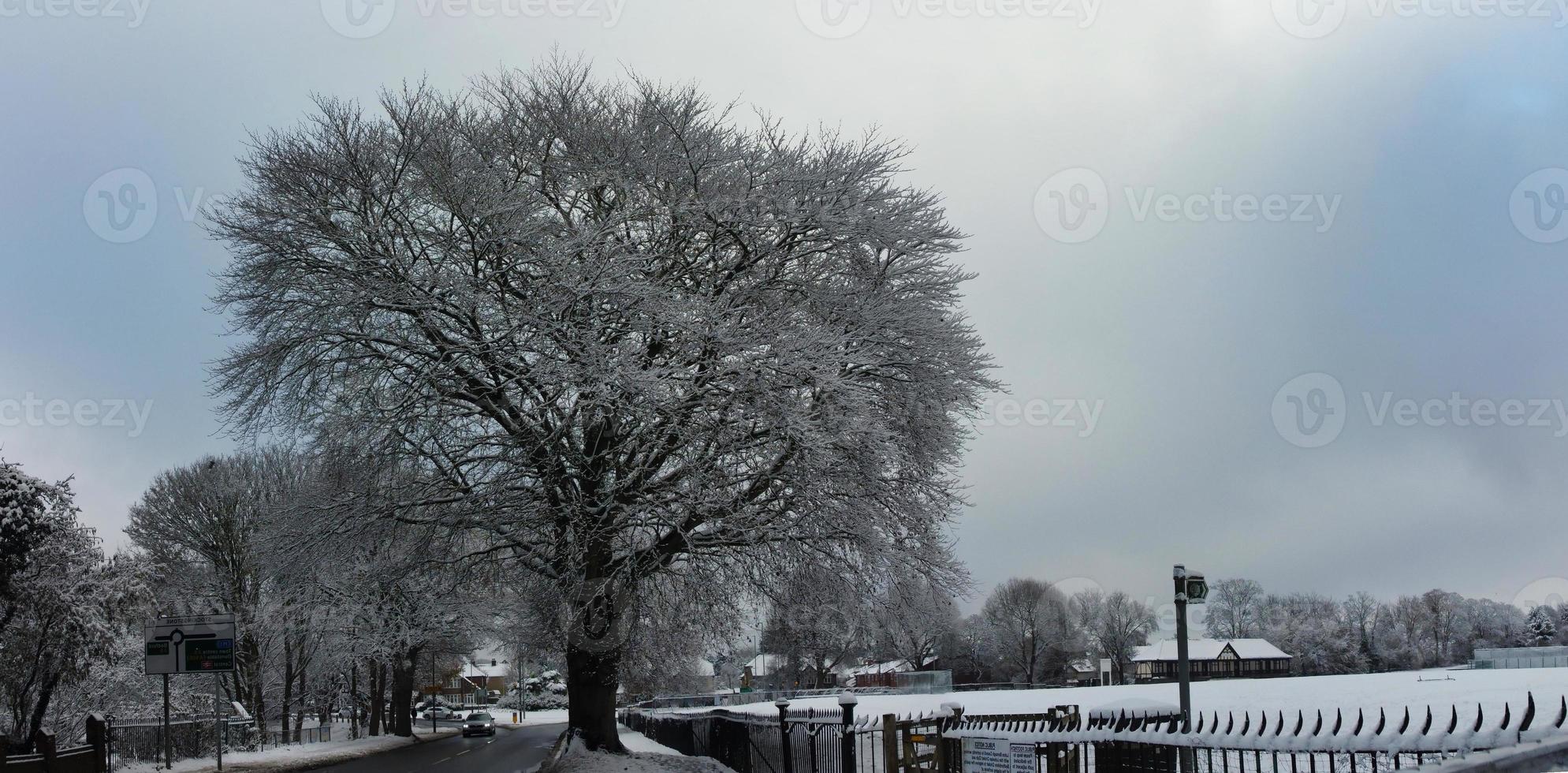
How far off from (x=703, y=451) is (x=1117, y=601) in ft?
360

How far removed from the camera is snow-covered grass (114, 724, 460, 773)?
85.8 ft

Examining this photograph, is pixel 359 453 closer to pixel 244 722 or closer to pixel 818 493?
pixel 818 493

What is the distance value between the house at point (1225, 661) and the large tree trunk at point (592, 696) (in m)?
91.7

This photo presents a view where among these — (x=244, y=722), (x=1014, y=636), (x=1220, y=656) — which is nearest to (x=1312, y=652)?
(x=1220, y=656)

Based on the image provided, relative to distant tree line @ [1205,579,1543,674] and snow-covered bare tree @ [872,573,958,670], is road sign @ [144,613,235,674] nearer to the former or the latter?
snow-covered bare tree @ [872,573,958,670]

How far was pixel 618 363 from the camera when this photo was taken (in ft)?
51.7

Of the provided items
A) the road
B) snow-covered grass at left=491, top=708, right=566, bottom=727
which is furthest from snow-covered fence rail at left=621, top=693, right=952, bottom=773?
snow-covered grass at left=491, top=708, right=566, bottom=727

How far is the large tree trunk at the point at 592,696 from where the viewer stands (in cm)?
2070

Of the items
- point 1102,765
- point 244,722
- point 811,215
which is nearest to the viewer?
point 1102,765

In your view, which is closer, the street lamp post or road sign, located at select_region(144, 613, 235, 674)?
the street lamp post

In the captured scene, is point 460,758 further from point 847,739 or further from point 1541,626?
point 1541,626

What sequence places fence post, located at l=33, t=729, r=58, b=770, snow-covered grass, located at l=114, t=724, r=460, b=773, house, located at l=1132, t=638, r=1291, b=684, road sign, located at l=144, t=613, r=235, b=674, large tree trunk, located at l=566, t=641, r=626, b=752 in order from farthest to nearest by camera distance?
house, located at l=1132, t=638, r=1291, b=684
snow-covered grass, located at l=114, t=724, r=460, b=773
road sign, located at l=144, t=613, r=235, b=674
large tree trunk, located at l=566, t=641, r=626, b=752
fence post, located at l=33, t=729, r=58, b=770

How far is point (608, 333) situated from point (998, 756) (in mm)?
10627

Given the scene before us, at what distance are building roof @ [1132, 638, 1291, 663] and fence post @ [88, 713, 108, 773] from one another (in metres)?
99.8
